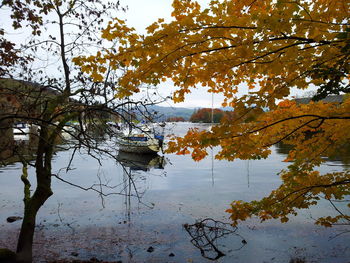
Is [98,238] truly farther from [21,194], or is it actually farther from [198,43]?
[21,194]

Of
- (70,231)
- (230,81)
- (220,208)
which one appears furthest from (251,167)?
(230,81)

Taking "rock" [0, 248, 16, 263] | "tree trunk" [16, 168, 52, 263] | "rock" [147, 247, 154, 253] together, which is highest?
"tree trunk" [16, 168, 52, 263]

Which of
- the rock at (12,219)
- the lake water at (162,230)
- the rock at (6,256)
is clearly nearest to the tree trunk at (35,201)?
the rock at (6,256)

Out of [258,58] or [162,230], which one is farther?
[162,230]

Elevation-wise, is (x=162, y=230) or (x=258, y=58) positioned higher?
(x=258, y=58)

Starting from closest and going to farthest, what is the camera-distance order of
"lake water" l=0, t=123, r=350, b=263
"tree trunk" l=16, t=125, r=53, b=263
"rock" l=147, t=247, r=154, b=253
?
"tree trunk" l=16, t=125, r=53, b=263 < "lake water" l=0, t=123, r=350, b=263 < "rock" l=147, t=247, r=154, b=253

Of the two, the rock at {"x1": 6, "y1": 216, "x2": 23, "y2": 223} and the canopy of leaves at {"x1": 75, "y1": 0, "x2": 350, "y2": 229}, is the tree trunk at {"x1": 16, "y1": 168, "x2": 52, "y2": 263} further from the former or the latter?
the rock at {"x1": 6, "y1": 216, "x2": 23, "y2": 223}

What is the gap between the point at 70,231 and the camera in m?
10.8

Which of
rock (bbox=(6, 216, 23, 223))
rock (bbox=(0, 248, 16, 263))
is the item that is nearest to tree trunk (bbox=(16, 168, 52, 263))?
rock (bbox=(0, 248, 16, 263))

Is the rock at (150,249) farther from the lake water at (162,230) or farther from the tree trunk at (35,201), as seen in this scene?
the tree trunk at (35,201)

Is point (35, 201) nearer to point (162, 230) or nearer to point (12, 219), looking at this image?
point (162, 230)

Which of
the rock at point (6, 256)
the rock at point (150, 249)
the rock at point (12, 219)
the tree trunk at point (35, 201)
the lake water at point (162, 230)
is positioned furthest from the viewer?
the rock at point (12, 219)

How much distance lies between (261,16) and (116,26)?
6.94ft

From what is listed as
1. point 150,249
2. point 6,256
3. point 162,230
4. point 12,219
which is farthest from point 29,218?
point 12,219
